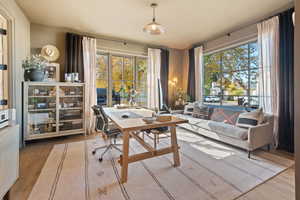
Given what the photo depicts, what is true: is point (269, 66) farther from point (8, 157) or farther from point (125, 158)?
point (8, 157)

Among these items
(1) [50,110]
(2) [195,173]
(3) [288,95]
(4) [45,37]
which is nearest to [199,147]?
(2) [195,173]

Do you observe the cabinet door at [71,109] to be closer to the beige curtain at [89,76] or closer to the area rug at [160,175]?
the beige curtain at [89,76]

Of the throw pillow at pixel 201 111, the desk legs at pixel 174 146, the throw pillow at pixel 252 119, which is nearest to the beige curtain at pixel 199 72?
the throw pillow at pixel 201 111

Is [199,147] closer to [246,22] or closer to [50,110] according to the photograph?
[246,22]

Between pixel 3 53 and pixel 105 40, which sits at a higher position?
pixel 105 40

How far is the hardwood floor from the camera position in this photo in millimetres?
1567

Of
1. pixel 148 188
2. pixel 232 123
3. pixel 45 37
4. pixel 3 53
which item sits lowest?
pixel 148 188

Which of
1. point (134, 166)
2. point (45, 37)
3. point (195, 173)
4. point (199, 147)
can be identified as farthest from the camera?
point (45, 37)

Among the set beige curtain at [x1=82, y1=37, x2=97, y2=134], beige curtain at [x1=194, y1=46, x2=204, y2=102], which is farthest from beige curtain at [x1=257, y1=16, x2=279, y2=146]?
beige curtain at [x1=82, y1=37, x2=97, y2=134]

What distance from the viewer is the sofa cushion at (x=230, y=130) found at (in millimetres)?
2568

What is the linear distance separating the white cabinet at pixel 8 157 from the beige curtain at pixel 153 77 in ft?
11.6

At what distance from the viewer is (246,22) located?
3.26m

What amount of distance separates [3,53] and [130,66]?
2910mm

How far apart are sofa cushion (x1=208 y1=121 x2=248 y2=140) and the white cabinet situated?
3.25 metres
